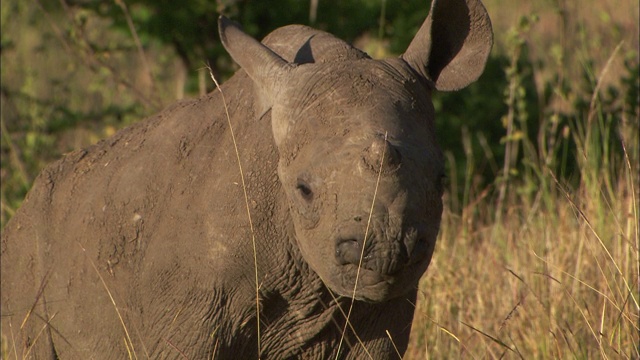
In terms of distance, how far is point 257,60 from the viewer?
387cm

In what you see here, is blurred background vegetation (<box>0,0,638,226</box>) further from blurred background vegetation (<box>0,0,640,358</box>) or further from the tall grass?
the tall grass

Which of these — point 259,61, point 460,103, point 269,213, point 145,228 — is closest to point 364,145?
point 269,213

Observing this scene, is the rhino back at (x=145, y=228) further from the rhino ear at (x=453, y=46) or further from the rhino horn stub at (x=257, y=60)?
the rhino ear at (x=453, y=46)

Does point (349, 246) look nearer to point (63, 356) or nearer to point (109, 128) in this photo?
point (63, 356)

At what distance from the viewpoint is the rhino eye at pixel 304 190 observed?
11.4 ft

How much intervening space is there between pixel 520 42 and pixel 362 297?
161 inches

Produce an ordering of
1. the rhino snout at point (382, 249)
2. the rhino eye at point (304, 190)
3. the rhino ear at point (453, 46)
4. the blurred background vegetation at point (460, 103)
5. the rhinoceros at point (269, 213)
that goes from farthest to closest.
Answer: the blurred background vegetation at point (460, 103), the rhino ear at point (453, 46), the rhino eye at point (304, 190), the rhinoceros at point (269, 213), the rhino snout at point (382, 249)

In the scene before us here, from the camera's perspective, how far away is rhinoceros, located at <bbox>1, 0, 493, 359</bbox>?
3359 millimetres

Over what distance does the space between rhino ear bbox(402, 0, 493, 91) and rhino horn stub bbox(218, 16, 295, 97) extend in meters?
0.46

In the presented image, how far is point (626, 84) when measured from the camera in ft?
26.2

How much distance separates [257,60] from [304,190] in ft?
2.00

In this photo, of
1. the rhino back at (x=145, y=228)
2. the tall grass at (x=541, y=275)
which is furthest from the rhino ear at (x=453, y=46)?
the tall grass at (x=541, y=275)

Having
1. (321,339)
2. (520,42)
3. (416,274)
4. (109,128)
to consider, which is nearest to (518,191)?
(520,42)

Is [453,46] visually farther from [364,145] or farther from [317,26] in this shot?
[317,26]
